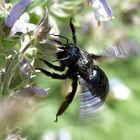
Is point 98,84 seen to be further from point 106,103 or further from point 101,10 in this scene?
point 106,103

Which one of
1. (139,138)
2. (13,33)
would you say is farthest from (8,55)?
(139,138)

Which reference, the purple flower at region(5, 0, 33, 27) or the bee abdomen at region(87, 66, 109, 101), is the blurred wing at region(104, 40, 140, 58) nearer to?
the bee abdomen at region(87, 66, 109, 101)

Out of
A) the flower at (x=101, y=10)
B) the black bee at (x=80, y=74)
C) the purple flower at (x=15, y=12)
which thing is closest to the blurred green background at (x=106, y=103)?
the black bee at (x=80, y=74)

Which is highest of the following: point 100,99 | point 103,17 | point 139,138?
point 103,17

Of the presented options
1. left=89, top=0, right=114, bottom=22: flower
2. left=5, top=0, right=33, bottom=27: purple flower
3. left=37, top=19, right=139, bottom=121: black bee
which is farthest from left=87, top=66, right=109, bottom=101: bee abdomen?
left=5, top=0, right=33, bottom=27: purple flower

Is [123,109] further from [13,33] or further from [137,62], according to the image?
[13,33]
